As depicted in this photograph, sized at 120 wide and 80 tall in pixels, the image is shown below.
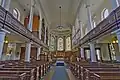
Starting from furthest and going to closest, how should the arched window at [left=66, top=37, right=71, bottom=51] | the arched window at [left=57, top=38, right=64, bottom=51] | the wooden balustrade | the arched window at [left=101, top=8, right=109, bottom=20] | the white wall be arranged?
the arched window at [left=57, top=38, right=64, bottom=51] → the arched window at [left=66, top=37, right=71, bottom=51] → the arched window at [left=101, top=8, right=109, bottom=20] → the white wall → the wooden balustrade

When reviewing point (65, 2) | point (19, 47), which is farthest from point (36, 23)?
point (65, 2)

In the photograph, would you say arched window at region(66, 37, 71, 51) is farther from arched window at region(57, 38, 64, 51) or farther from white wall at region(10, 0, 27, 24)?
white wall at region(10, 0, 27, 24)

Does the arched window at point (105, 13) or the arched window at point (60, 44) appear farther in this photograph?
the arched window at point (60, 44)

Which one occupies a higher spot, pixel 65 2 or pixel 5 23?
pixel 65 2

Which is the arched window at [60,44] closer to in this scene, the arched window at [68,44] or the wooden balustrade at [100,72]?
the arched window at [68,44]

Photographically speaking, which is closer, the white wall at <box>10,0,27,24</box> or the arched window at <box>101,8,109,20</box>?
the white wall at <box>10,0,27,24</box>

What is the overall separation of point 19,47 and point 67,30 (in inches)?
583

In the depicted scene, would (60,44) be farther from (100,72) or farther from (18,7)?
(100,72)

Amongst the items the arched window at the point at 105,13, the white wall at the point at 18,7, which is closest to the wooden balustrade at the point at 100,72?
the arched window at the point at 105,13

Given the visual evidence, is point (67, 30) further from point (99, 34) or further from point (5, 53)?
point (99, 34)

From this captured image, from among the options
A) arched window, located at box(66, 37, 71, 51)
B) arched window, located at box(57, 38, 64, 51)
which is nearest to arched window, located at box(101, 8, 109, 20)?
arched window, located at box(66, 37, 71, 51)

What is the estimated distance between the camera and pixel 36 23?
45.1 ft

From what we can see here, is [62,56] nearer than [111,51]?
No

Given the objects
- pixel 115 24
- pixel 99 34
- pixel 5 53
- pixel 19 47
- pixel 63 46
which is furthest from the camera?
pixel 63 46
